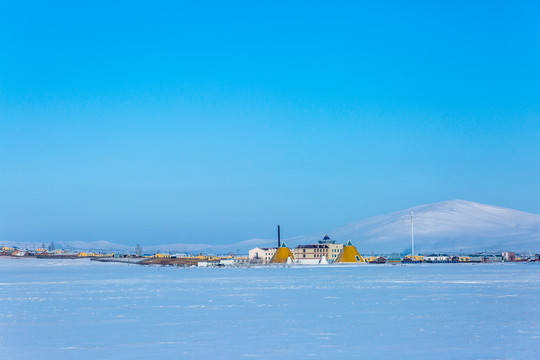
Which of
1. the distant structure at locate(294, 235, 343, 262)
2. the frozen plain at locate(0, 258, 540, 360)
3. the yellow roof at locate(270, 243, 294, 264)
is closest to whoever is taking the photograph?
the frozen plain at locate(0, 258, 540, 360)

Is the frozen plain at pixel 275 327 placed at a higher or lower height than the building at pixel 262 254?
lower

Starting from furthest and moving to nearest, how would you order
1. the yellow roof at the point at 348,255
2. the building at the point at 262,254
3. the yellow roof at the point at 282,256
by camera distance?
the building at the point at 262,254
the yellow roof at the point at 348,255
the yellow roof at the point at 282,256

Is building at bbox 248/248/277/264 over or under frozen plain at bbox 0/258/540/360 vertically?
over

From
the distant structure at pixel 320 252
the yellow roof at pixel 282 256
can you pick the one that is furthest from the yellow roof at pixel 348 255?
the distant structure at pixel 320 252

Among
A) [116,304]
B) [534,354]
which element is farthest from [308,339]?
[116,304]

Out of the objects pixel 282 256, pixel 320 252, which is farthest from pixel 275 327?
pixel 320 252

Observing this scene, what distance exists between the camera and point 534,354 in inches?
687

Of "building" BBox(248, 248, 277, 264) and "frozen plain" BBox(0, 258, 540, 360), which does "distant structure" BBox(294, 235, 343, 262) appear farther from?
"frozen plain" BBox(0, 258, 540, 360)

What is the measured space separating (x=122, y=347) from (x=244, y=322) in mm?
6801

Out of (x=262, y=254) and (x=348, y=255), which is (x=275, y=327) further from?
(x=262, y=254)

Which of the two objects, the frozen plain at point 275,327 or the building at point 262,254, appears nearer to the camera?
the frozen plain at point 275,327

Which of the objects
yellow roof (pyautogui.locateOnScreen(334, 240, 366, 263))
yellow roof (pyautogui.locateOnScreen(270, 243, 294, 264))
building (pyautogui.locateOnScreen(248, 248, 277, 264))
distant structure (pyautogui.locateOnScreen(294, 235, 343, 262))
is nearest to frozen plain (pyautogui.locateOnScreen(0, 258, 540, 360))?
yellow roof (pyautogui.locateOnScreen(270, 243, 294, 264))

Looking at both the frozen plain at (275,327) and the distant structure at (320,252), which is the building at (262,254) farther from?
the frozen plain at (275,327)

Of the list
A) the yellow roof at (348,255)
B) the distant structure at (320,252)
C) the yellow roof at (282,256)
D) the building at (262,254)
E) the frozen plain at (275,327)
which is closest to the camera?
the frozen plain at (275,327)
